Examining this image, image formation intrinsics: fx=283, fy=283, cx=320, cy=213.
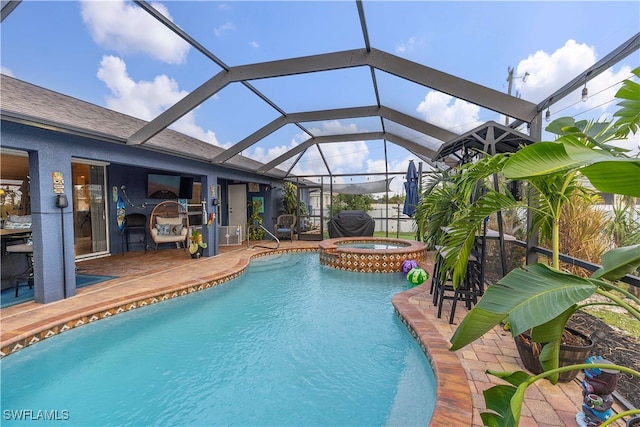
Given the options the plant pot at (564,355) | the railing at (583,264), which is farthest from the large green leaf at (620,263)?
the plant pot at (564,355)

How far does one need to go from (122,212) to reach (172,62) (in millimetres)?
6249

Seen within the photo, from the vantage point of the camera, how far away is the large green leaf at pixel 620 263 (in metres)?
1.16

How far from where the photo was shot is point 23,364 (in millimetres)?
3475

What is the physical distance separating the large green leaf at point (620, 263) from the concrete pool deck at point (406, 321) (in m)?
1.62

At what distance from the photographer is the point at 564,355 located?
2617mm

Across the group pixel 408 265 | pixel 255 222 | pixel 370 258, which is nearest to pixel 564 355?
pixel 408 265

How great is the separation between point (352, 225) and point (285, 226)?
131 inches

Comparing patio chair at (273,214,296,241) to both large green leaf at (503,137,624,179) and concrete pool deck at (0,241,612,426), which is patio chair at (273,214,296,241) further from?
large green leaf at (503,137,624,179)

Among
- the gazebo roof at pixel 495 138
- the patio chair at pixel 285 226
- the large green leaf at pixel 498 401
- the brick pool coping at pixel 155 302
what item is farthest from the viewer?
the patio chair at pixel 285 226

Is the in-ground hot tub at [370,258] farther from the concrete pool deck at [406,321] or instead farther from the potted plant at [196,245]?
the potted plant at [196,245]

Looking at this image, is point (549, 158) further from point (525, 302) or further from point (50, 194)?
point (50, 194)

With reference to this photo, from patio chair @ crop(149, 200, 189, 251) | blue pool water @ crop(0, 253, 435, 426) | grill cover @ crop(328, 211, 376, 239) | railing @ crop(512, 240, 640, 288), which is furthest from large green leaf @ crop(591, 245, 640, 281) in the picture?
grill cover @ crop(328, 211, 376, 239)

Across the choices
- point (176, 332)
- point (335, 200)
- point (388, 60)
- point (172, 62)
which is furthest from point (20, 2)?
point (335, 200)

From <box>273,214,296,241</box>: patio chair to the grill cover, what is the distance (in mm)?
1861
